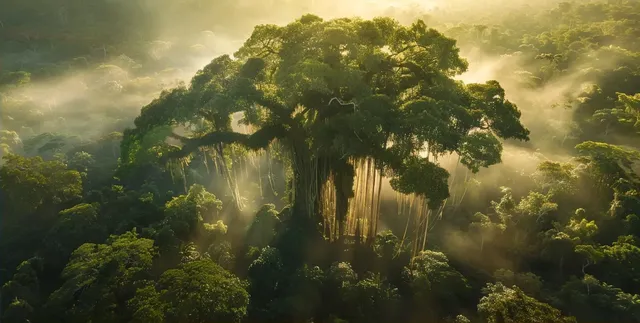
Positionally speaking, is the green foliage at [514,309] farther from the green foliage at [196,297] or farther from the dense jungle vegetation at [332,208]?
the green foliage at [196,297]

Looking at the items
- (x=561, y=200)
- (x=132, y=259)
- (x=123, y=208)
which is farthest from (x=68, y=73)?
(x=561, y=200)

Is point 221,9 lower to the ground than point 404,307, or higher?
higher

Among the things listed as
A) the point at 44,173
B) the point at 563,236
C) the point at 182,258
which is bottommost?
the point at 182,258

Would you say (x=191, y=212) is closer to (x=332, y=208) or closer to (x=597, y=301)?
(x=332, y=208)

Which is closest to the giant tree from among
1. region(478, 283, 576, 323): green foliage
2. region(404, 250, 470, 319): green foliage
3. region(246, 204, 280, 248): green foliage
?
region(246, 204, 280, 248): green foliage

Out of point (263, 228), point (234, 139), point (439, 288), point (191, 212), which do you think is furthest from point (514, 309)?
point (191, 212)

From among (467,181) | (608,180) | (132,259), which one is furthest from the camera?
(467,181)

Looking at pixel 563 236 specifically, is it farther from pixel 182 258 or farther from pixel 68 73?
pixel 68 73

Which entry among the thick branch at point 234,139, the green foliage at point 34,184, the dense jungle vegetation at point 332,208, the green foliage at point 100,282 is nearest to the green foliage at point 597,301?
the dense jungle vegetation at point 332,208
